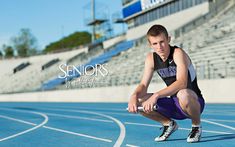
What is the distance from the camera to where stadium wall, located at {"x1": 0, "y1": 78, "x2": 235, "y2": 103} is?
16164 millimetres

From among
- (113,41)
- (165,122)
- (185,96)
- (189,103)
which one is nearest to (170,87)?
(185,96)

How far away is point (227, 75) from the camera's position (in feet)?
56.1

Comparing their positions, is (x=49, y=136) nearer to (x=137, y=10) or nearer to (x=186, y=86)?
(x=186, y=86)

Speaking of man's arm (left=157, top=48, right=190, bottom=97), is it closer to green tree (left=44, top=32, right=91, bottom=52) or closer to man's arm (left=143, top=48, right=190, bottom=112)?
man's arm (left=143, top=48, right=190, bottom=112)

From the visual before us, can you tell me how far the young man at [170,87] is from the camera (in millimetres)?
4734

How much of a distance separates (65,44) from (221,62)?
8598cm

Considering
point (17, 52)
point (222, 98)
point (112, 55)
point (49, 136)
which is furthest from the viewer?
point (17, 52)

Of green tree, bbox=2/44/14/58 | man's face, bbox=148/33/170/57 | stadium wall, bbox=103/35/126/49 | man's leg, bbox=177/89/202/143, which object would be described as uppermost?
green tree, bbox=2/44/14/58

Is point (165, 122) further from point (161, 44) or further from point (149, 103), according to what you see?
point (161, 44)

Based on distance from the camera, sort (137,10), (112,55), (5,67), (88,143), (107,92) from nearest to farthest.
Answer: (88,143) → (107,92) → (112,55) → (137,10) → (5,67)

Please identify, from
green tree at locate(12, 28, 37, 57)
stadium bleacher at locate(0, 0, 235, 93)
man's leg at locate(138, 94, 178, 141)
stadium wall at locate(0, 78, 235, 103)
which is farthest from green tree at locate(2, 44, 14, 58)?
man's leg at locate(138, 94, 178, 141)

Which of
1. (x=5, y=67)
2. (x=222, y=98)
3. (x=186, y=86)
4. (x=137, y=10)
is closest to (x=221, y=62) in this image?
(x=222, y=98)

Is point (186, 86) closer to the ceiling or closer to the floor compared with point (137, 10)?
closer to the floor

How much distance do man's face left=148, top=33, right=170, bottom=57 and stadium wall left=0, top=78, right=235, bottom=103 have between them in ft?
37.4
